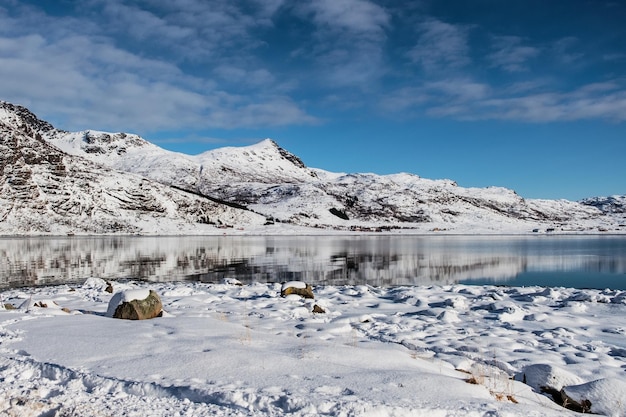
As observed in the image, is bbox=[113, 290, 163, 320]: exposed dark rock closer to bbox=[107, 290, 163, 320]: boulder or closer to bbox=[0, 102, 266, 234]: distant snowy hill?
bbox=[107, 290, 163, 320]: boulder

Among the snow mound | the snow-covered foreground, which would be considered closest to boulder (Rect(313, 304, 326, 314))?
the snow-covered foreground

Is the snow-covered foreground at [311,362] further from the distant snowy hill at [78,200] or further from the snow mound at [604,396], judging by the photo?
the distant snowy hill at [78,200]

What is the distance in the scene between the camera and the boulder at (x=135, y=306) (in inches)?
499

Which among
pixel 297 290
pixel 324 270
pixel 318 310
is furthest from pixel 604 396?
pixel 324 270

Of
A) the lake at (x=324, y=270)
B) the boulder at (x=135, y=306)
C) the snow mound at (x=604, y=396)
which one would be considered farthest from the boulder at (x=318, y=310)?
the lake at (x=324, y=270)

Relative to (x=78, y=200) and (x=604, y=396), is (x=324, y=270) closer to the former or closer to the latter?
(x=604, y=396)

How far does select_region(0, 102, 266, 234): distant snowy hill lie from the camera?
9750 centimetres

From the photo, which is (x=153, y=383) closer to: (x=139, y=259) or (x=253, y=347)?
(x=253, y=347)

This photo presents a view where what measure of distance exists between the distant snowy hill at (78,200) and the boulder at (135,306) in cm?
9260

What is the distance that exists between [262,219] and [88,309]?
121 m

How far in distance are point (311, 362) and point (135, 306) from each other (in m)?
6.58

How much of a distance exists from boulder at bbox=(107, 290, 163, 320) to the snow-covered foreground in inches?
18.4

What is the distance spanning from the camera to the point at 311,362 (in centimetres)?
834

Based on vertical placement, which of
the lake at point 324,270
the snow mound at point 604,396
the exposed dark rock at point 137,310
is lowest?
the lake at point 324,270
